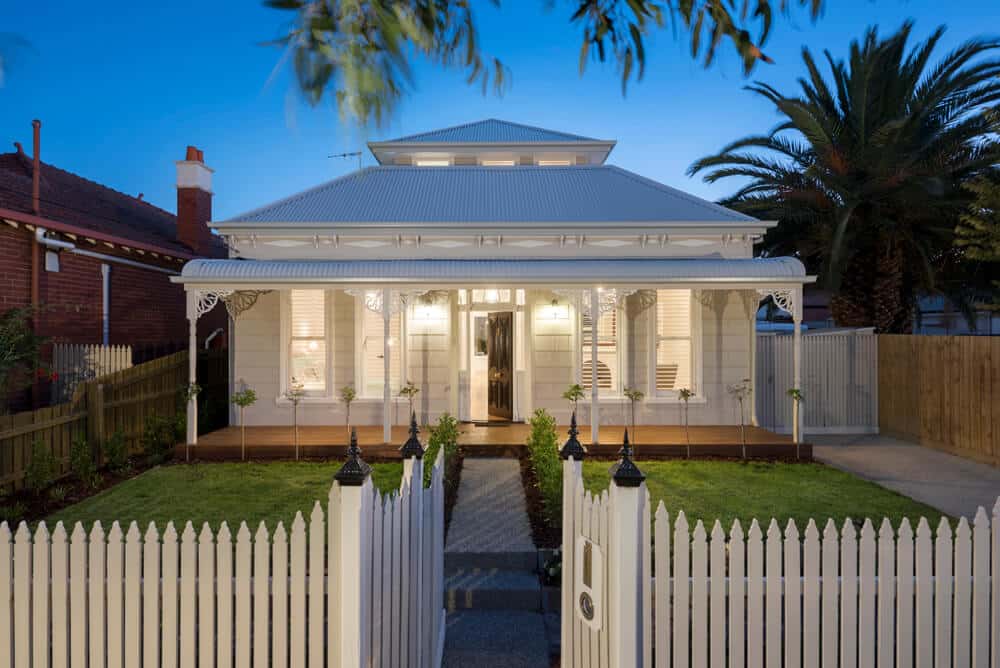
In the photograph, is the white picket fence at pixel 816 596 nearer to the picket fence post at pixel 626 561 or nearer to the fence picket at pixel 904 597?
the fence picket at pixel 904 597

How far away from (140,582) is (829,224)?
15.4 m

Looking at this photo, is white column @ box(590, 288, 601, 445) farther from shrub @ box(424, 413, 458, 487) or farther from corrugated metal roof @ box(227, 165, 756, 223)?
shrub @ box(424, 413, 458, 487)

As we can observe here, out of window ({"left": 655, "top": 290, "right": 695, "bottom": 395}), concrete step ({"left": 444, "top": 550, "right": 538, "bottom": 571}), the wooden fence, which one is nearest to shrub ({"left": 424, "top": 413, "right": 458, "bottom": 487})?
concrete step ({"left": 444, "top": 550, "right": 538, "bottom": 571})

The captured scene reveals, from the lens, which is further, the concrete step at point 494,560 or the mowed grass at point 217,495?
the mowed grass at point 217,495

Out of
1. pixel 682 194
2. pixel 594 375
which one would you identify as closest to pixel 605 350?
pixel 594 375

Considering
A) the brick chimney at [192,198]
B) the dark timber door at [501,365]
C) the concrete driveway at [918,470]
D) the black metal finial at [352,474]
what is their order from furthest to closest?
the brick chimney at [192,198], the dark timber door at [501,365], the concrete driveway at [918,470], the black metal finial at [352,474]

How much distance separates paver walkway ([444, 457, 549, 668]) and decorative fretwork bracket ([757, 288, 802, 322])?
5914mm

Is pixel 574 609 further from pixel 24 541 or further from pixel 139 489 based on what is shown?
pixel 139 489

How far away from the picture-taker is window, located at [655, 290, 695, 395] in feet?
41.7

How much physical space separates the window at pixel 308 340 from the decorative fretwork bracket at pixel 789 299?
827 centimetres

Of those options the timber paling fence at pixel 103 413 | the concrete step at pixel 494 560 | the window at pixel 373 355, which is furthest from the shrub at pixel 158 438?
the concrete step at pixel 494 560

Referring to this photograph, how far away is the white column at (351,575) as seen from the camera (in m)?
3.02

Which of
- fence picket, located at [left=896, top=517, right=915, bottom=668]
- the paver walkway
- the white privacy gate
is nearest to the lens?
fence picket, located at [left=896, top=517, right=915, bottom=668]

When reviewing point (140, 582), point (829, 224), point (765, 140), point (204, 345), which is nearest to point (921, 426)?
point (829, 224)
